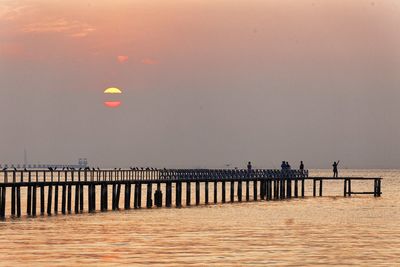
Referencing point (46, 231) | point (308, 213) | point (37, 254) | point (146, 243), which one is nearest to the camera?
point (37, 254)

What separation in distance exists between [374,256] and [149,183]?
40656 mm

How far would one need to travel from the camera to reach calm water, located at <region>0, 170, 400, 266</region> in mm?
45156

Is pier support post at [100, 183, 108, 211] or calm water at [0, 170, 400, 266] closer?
calm water at [0, 170, 400, 266]

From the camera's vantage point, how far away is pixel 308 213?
→ 81625mm

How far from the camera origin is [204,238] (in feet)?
182

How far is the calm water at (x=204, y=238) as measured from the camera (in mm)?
45156

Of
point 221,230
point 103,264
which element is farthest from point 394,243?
point 103,264

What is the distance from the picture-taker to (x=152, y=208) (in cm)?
8662

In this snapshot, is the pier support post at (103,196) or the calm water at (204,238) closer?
the calm water at (204,238)

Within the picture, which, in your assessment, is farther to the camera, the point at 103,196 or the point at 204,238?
the point at 103,196

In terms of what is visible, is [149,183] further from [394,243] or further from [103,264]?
[103,264]

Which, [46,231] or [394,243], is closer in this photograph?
[394,243]

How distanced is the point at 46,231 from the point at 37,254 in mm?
12604

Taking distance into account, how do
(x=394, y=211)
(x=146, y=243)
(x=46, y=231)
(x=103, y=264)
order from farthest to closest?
(x=394, y=211), (x=46, y=231), (x=146, y=243), (x=103, y=264)
